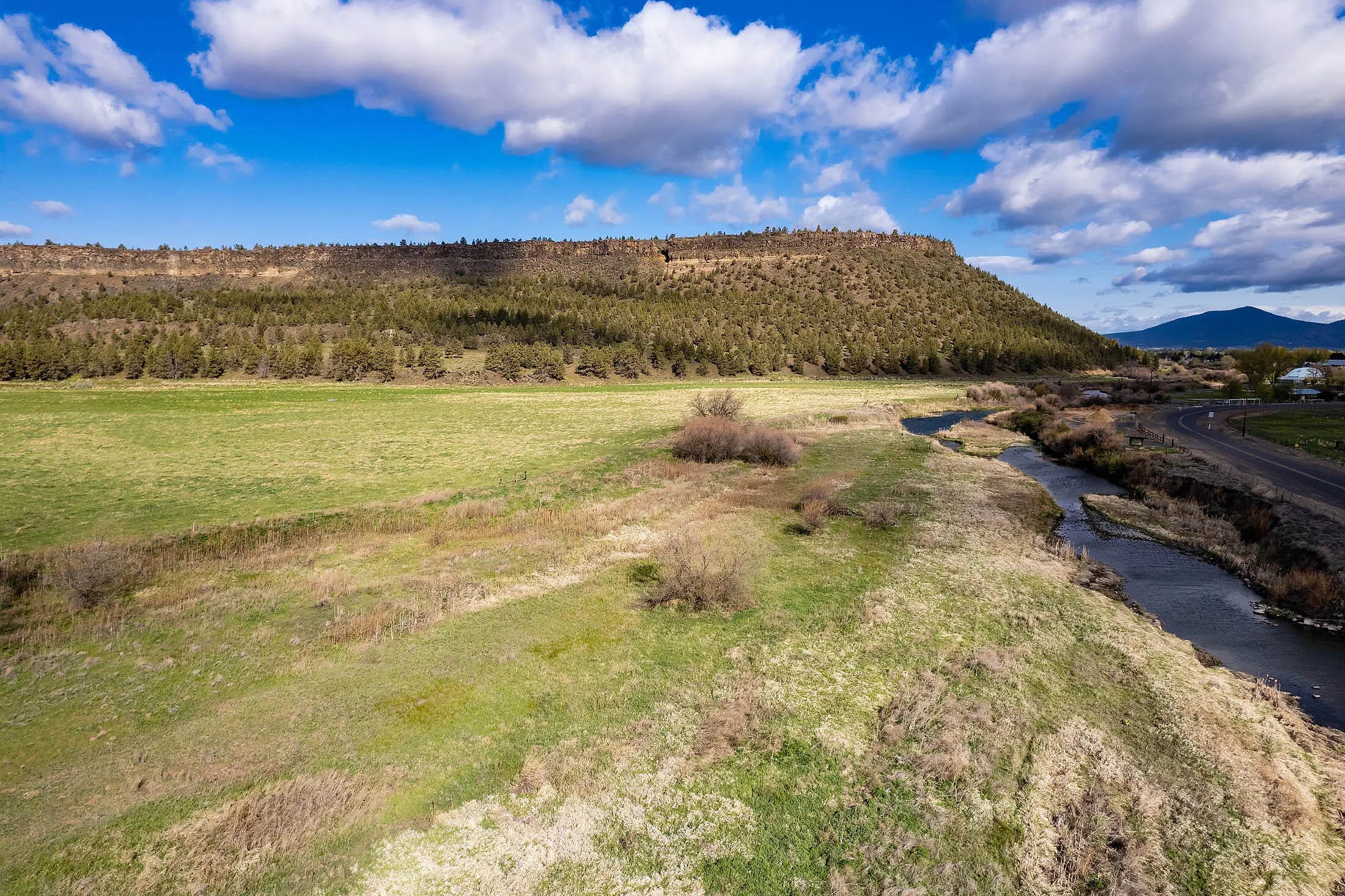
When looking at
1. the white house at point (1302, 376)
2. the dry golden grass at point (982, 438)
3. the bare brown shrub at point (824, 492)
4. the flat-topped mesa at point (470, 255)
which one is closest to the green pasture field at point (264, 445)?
the dry golden grass at point (982, 438)

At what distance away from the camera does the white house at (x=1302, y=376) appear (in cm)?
7025

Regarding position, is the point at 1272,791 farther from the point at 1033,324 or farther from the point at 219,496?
the point at 1033,324

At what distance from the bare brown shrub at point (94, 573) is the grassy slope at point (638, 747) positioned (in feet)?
2.39

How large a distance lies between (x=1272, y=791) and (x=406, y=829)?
38.0ft

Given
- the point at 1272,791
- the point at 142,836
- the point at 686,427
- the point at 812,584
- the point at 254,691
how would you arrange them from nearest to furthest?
the point at 142,836, the point at 1272,791, the point at 254,691, the point at 812,584, the point at 686,427

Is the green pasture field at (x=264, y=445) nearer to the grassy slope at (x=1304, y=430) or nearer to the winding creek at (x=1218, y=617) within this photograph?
the winding creek at (x=1218, y=617)

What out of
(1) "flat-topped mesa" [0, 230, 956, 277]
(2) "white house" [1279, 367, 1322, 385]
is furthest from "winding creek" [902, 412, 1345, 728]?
(1) "flat-topped mesa" [0, 230, 956, 277]

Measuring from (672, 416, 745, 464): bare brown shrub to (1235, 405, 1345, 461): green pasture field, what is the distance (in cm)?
2882

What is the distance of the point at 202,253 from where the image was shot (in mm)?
118062

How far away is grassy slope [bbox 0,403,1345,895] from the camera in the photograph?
711 cm

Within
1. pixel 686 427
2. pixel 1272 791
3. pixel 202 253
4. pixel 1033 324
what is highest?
pixel 202 253

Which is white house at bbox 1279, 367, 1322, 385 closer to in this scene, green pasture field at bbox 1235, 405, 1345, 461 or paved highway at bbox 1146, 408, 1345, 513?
green pasture field at bbox 1235, 405, 1345, 461

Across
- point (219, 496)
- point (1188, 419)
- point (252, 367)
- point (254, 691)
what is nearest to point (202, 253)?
point (252, 367)

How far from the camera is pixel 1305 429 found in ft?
131
